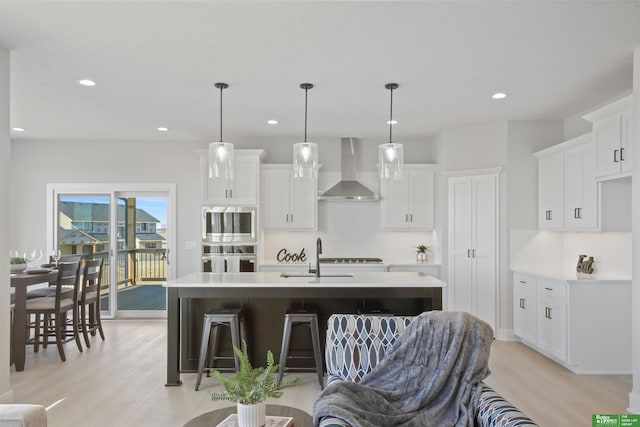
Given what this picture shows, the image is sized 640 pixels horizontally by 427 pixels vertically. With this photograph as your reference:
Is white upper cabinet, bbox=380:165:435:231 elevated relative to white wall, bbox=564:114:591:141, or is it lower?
lower

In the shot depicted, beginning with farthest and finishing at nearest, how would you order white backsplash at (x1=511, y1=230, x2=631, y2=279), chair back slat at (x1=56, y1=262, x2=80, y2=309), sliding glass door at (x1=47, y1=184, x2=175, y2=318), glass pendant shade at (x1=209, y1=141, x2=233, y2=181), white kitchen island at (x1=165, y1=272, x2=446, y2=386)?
sliding glass door at (x1=47, y1=184, x2=175, y2=318) → white backsplash at (x1=511, y1=230, x2=631, y2=279) → chair back slat at (x1=56, y1=262, x2=80, y2=309) → glass pendant shade at (x1=209, y1=141, x2=233, y2=181) → white kitchen island at (x1=165, y1=272, x2=446, y2=386)

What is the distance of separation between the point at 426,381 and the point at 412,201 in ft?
14.6

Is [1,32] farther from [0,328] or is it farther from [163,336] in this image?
[163,336]

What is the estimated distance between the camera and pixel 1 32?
3045mm

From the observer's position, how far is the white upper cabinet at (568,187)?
438 cm

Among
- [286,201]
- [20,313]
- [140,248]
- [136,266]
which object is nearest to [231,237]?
[286,201]

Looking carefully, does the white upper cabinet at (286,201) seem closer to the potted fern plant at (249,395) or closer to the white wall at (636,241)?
the white wall at (636,241)

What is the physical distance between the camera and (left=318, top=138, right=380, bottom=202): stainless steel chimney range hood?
21.1 feet

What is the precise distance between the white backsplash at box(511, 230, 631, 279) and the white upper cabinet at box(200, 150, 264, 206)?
3550mm

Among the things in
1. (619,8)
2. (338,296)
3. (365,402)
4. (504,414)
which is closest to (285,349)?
(338,296)

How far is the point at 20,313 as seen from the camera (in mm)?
4336

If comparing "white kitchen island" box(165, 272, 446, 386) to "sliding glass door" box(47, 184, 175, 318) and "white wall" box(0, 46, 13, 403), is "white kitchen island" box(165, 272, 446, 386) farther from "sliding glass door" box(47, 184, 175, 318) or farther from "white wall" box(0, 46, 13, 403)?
"sliding glass door" box(47, 184, 175, 318)

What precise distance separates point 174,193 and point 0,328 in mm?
3676

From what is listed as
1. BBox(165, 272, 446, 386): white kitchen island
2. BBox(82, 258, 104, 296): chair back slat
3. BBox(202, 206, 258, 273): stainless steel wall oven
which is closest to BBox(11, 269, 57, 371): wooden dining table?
BBox(82, 258, 104, 296): chair back slat
